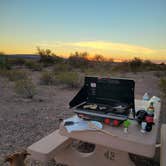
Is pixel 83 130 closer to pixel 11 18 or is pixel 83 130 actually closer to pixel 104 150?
pixel 104 150

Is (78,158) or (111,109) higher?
(111,109)

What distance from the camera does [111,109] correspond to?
1871 millimetres

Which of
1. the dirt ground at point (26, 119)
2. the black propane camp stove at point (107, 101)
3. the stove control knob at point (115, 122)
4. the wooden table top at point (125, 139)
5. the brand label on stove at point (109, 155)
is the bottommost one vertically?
the dirt ground at point (26, 119)

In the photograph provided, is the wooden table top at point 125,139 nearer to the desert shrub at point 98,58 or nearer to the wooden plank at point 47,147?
the wooden plank at point 47,147

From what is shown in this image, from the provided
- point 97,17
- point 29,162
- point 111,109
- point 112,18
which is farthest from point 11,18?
point 111,109

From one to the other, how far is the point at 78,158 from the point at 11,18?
8689 mm

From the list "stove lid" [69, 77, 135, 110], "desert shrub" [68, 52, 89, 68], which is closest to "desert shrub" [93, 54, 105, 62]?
"desert shrub" [68, 52, 89, 68]

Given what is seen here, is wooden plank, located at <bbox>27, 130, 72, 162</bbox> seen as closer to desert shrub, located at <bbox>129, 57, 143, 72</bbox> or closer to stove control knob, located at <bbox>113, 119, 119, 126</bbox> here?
stove control knob, located at <bbox>113, 119, 119, 126</bbox>

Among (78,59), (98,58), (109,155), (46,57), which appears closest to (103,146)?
(109,155)

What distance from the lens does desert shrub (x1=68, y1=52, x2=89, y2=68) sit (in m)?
23.1

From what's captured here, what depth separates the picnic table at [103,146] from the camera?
1.60 meters

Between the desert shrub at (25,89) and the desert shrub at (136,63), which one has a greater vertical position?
the desert shrub at (136,63)

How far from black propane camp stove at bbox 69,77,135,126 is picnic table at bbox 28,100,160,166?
0.12 metres

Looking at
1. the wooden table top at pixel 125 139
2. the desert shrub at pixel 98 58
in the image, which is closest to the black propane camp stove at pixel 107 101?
the wooden table top at pixel 125 139
